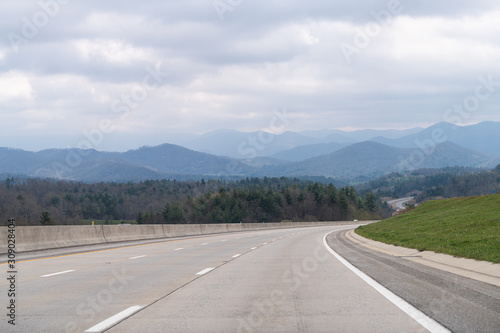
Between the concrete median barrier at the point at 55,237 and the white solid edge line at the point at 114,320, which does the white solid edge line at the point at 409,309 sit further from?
the concrete median barrier at the point at 55,237

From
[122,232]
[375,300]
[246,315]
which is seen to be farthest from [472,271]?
[122,232]

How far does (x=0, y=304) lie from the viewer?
963 cm

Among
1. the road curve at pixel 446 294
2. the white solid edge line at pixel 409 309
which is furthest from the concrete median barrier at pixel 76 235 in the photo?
the white solid edge line at pixel 409 309

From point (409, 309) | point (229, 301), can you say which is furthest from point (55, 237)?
point (409, 309)

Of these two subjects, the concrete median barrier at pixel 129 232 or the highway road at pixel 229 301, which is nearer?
the highway road at pixel 229 301

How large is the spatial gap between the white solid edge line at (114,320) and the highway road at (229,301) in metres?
0.01

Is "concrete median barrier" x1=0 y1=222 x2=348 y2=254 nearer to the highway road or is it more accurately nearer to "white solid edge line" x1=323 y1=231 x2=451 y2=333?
the highway road

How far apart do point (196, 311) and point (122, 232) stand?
26.2 metres

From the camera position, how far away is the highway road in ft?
25.5

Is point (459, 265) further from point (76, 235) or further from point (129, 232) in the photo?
point (129, 232)

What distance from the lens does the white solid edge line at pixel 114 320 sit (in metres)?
7.54

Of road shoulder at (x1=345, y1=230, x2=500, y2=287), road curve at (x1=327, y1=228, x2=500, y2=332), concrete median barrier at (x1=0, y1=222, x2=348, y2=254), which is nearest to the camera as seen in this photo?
road curve at (x1=327, y1=228, x2=500, y2=332)

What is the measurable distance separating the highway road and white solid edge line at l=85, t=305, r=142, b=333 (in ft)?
0.04

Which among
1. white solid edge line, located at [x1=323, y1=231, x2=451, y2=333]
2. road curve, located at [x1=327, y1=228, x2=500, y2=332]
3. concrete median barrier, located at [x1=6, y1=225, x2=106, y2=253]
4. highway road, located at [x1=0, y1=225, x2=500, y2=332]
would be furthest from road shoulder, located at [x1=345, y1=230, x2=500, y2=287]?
concrete median barrier, located at [x1=6, y1=225, x2=106, y2=253]
